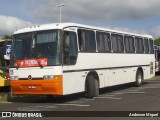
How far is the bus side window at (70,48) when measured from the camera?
1486 centimetres

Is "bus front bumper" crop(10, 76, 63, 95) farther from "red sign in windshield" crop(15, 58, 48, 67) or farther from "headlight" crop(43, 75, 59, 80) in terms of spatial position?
"red sign in windshield" crop(15, 58, 48, 67)

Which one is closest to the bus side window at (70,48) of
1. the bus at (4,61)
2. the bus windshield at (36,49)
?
the bus windshield at (36,49)

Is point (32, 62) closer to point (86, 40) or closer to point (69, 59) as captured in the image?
point (69, 59)

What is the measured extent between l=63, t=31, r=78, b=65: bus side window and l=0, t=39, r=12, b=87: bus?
17.2 ft

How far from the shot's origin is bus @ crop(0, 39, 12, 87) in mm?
19369

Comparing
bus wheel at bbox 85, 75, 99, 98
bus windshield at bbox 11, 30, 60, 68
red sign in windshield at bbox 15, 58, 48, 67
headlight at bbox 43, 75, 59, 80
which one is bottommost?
bus wheel at bbox 85, 75, 99, 98

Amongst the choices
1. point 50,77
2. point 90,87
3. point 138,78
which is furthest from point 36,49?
point 138,78

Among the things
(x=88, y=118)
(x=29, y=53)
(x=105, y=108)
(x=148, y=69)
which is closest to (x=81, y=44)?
(x=29, y=53)

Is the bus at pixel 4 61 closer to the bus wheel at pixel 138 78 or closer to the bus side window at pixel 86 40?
the bus side window at pixel 86 40

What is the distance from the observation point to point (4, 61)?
66.6ft

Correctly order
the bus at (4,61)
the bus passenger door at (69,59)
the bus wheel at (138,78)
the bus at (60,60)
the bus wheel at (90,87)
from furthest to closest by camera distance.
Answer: the bus wheel at (138,78)
the bus at (4,61)
the bus wheel at (90,87)
the bus passenger door at (69,59)
the bus at (60,60)

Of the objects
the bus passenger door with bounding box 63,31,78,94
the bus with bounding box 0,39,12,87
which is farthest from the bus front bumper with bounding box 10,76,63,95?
the bus with bounding box 0,39,12,87

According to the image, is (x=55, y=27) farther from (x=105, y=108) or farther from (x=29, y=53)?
(x=105, y=108)

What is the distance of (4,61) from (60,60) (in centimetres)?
657
